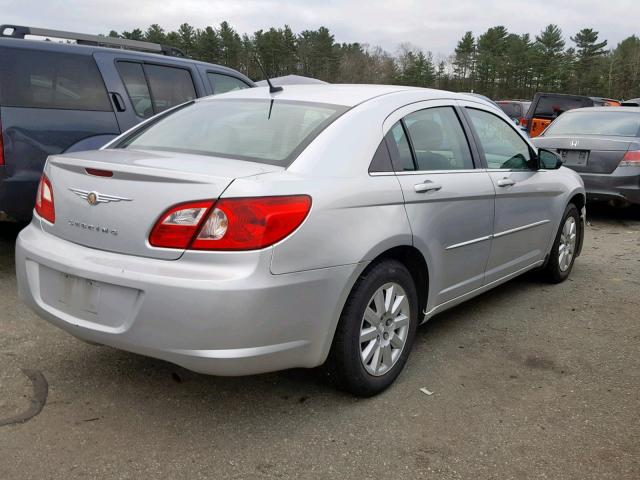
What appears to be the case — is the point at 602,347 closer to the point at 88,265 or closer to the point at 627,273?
the point at 627,273

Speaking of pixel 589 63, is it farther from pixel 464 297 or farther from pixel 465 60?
pixel 464 297

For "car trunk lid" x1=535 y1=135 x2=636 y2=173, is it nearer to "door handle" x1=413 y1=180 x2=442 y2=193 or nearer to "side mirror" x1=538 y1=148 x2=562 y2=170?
"side mirror" x1=538 y1=148 x2=562 y2=170

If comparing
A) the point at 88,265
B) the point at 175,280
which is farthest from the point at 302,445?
the point at 88,265

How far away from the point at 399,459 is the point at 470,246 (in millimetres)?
1542

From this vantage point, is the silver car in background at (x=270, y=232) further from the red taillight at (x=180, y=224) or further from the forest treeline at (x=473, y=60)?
the forest treeline at (x=473, y=60)

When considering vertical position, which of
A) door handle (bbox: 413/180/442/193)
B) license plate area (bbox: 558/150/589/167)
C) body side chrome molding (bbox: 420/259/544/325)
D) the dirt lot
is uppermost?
door handle (bbox: 413/180/442/193)

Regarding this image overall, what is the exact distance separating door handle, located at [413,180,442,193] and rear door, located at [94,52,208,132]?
310 cm

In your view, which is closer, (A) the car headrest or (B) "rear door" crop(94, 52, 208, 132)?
(A) the car headrest

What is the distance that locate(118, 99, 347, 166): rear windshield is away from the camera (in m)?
2.87

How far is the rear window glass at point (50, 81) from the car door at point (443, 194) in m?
2.97

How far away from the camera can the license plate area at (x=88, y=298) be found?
8.05 ft

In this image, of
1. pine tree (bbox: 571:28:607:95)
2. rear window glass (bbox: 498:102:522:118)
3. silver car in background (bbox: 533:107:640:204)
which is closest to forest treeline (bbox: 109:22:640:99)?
pine tree (bbox: 571:28:607:95)

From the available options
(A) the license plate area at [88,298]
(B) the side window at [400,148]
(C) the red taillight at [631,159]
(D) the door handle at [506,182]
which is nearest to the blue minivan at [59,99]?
(A) the license plate area at [88,298]

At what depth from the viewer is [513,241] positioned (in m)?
4.20
